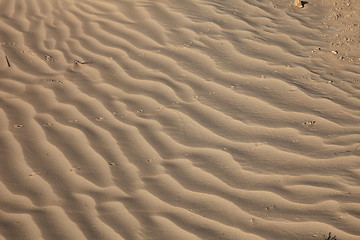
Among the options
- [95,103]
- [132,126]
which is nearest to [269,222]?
[132,126]

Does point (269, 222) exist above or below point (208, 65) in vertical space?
below

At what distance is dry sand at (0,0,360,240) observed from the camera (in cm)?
287

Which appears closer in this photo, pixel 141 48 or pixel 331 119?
pixel 331 119

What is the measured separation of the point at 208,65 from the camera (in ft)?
13.3

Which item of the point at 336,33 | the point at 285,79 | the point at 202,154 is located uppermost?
the point at 336,33

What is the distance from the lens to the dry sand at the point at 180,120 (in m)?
2.87

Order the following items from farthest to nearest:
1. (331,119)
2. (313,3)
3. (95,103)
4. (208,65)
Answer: (313,3) → (208,65) → (95,103) → (331,119)

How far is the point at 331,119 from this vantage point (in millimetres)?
3479

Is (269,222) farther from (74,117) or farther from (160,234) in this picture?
(74,117)

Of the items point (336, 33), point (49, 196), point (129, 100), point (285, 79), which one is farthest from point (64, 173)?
point (336, 33)

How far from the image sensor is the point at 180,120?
11.6 ft

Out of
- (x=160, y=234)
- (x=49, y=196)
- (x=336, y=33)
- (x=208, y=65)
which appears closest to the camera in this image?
(x=160, y=234)

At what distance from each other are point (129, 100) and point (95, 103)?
13.2 inches

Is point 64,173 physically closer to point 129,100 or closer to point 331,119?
point 129,100
